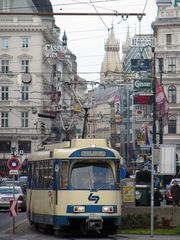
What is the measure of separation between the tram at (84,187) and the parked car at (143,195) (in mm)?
8786

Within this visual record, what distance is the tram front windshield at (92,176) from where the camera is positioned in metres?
27.5

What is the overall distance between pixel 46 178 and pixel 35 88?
80196mm

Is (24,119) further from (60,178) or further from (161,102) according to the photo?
(60,178)

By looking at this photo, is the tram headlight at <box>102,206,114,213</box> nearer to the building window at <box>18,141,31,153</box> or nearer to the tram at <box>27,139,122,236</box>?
the tram at <box>27,139,122,236</box>

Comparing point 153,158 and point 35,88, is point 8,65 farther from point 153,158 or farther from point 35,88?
point 153,158

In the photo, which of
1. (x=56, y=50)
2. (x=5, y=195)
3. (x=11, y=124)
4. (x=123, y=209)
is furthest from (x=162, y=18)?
(x=123, y=209)

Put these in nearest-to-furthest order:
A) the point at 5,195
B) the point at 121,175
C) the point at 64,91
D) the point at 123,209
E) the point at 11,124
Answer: the point at 121,175 → the point at 123,209 → the point at 5,195 → the point at 11,124 → the point at 64,91

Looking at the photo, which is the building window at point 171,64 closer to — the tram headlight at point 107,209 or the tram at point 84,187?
the tram at point 84,187

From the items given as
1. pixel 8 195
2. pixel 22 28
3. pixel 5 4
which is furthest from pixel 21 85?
pixel 8 195

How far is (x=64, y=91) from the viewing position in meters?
135

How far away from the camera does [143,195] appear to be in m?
38.2

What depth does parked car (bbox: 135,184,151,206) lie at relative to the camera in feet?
123

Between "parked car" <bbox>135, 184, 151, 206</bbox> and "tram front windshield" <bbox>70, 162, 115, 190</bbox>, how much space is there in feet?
32.1

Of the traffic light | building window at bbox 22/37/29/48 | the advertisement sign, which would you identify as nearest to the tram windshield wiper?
the advertisement sign
